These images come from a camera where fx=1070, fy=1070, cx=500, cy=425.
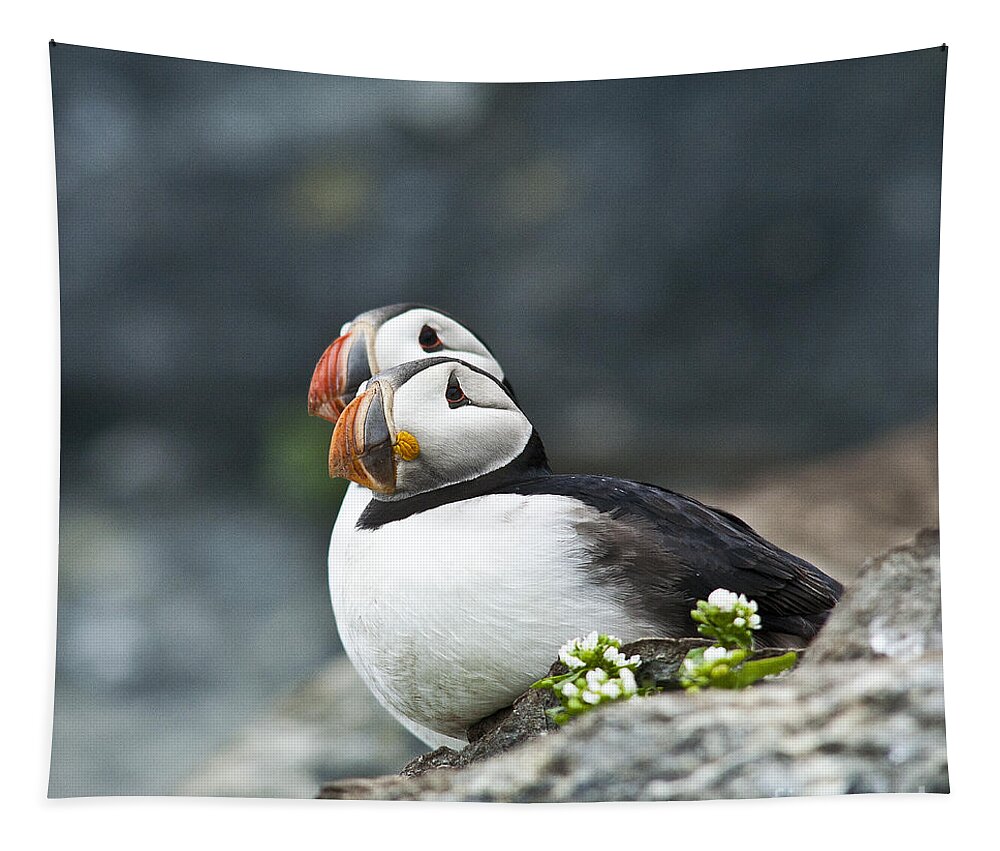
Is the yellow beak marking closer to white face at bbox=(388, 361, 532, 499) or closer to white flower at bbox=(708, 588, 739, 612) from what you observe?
white face at bbox=(388, 361, 532, 499)

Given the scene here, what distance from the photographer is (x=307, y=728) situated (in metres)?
2.10

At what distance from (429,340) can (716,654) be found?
81 cm

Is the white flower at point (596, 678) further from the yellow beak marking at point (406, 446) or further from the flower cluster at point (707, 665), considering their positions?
the yellow beak marking at point (406, 446)

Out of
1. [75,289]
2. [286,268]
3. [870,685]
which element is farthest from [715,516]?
[75,289]

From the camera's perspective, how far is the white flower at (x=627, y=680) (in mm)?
1920

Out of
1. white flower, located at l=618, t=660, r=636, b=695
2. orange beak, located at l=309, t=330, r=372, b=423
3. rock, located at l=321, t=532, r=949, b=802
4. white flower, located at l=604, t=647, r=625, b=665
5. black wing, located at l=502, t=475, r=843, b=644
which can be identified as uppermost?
orange beak, located at l=309, t=330, r=372, b=423

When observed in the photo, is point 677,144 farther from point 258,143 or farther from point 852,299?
point 258,143

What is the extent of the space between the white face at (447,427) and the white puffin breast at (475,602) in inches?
2.7

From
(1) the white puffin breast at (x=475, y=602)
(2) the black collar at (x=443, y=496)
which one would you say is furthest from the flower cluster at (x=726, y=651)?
(2) the black collar at (x=443, y=496)

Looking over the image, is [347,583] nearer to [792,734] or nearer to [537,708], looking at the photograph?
[537,708]

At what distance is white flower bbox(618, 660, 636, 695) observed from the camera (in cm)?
192

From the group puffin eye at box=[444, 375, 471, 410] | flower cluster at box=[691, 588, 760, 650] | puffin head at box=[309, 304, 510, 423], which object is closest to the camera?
flower cluster at box=[691, 588, 760, 650]

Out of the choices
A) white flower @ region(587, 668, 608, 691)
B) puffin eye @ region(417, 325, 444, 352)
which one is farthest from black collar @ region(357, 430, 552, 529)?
white flower @ region(587, 668, 608, 691)

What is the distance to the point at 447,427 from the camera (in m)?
2.00
